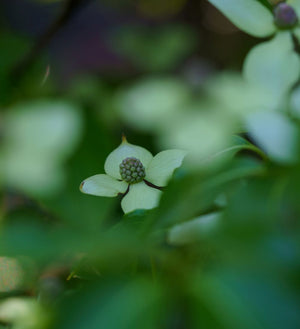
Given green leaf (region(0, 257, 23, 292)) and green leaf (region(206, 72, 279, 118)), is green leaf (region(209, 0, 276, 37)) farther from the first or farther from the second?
green leaf (region(0, 257, 23, 292))

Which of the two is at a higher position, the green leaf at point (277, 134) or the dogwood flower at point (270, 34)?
the dogwood flower at point (270, 34)

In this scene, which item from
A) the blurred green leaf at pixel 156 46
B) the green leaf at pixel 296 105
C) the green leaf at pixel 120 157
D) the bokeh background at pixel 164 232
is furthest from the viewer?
the blurred green leaf at pixel 156 46

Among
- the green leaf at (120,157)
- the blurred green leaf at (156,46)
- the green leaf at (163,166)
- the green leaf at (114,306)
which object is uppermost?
the blurred green leaf at (156,46)

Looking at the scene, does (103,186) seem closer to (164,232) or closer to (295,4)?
(164,232)

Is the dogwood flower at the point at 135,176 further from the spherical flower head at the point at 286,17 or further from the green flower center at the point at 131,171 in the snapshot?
the spherical flower head at the point at 286,17

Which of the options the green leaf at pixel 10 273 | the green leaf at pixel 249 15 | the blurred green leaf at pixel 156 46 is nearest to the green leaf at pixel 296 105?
the green leaf at pixel 249 15

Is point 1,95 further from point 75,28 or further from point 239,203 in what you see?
point 75,28

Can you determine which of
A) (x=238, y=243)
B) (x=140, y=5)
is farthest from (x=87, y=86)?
(x=238, y=243)

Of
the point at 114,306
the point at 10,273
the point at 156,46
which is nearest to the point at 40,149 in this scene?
the point at 114,306

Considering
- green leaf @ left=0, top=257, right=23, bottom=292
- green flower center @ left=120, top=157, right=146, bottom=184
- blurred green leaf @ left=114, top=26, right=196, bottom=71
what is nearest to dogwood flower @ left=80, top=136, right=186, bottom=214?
green flower center @ left=120, top=157, right=146, bottom=184
